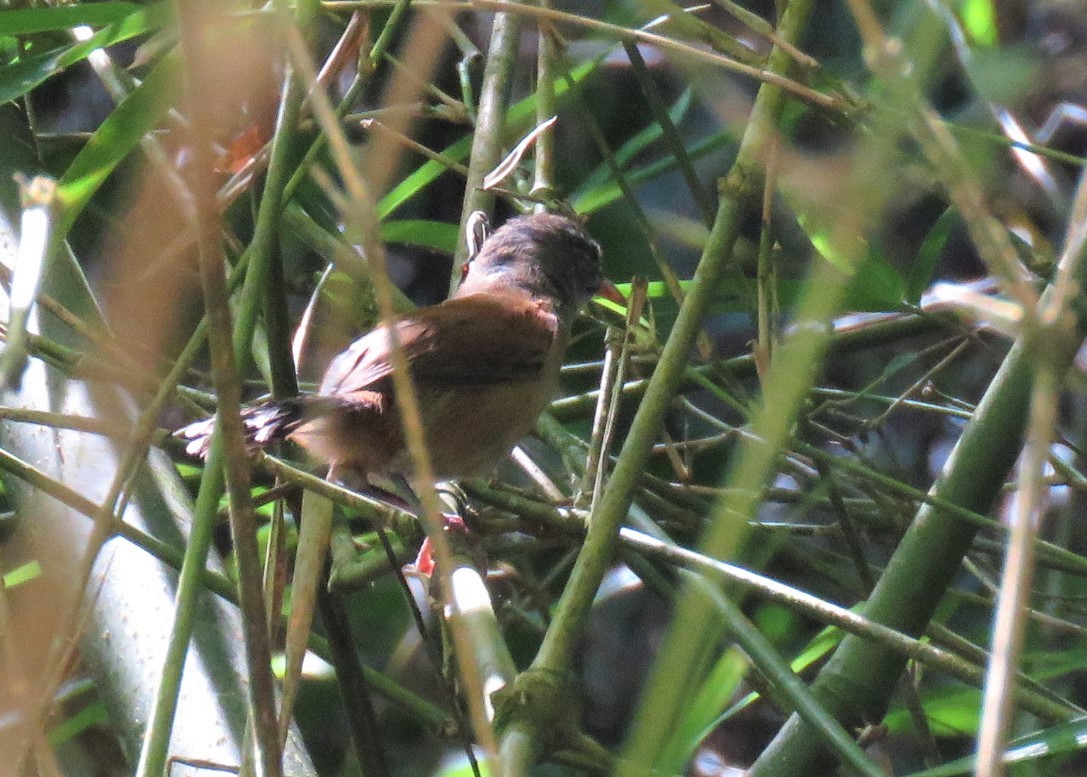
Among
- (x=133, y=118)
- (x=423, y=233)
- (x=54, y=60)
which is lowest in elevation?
(x=423, y=233)

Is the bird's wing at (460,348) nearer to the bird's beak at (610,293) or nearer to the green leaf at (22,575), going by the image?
the bird's beak at (610,293)

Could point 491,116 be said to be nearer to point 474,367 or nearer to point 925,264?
point 474,367

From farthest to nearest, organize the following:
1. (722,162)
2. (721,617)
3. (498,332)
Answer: (722,162) → (498,332) → (721,617)

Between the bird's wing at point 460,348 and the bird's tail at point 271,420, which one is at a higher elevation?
the bird's tail at point 271,420

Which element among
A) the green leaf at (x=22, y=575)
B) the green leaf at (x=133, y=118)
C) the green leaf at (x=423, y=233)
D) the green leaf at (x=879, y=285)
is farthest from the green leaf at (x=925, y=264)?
the green leaf at (x=22, y=575)

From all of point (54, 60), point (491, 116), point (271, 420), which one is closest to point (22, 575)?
point (271, 420)

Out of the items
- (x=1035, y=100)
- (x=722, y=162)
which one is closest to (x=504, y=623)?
(x=722, y=162)

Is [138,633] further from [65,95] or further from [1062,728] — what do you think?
[65,95]

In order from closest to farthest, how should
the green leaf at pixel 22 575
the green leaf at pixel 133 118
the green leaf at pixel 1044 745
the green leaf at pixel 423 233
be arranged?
the green leaf at pixel 1044 745
the green leaf at pixel 133 118
the green leaf at pixel 22 575
the green leaf at pixel 423 233
